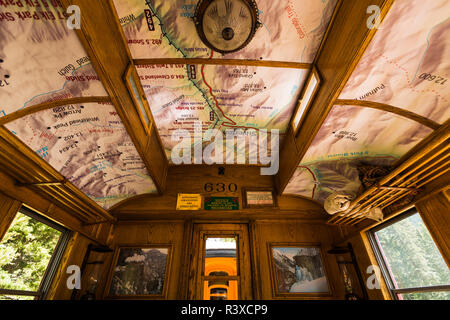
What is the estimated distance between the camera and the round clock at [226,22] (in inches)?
61.8

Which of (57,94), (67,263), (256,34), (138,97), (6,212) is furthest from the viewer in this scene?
(67,263)

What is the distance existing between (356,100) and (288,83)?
2.39 feet

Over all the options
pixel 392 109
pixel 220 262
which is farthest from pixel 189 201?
pixel 392 109

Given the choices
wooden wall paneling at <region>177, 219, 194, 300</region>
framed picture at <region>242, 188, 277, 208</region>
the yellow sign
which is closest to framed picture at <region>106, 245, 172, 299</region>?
wooden wall paneling at <region>177, 219, 194, 300</region>

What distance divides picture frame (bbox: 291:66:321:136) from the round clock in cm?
74

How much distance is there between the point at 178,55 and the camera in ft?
6.59

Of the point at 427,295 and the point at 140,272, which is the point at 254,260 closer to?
the point at 140,272

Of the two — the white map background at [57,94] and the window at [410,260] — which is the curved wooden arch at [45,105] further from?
the window at [410,260]

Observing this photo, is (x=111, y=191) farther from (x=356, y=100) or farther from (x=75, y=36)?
(x=356, y=100)

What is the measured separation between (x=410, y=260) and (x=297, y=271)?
4.40 feet

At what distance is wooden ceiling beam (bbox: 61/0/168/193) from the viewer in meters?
1.33

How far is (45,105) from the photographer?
158 cm

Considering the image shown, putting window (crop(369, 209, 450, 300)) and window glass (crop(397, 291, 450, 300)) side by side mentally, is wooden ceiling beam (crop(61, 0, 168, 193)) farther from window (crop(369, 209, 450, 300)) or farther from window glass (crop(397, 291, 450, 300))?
window glass (crop(397, 291, 450, 300))

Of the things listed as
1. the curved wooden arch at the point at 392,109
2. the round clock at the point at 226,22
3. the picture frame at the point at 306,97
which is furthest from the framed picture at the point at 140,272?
the curved wooden arch at the point at 392,109
